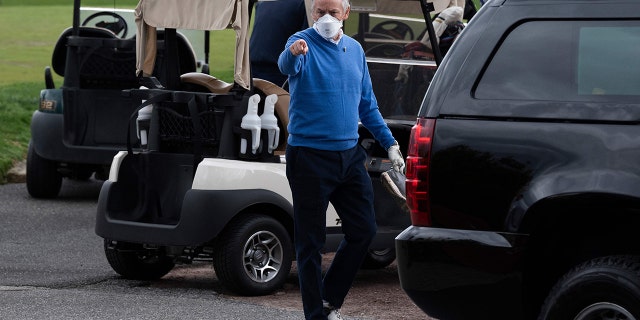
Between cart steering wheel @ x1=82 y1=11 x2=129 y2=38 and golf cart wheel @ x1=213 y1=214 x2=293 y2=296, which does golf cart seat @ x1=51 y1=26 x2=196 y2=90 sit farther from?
golf cart wheel @ x1=213 y1=214 x2=293 y2=296

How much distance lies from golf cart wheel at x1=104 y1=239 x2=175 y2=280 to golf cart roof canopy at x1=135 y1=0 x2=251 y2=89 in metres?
1.14

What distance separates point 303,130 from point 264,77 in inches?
108

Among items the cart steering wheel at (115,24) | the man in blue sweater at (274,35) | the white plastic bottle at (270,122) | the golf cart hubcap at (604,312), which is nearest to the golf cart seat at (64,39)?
the cart steering wheel at (115,24)

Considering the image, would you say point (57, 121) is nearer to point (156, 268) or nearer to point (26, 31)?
point (156, 268)

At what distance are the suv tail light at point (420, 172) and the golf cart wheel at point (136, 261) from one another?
3576 millimetres

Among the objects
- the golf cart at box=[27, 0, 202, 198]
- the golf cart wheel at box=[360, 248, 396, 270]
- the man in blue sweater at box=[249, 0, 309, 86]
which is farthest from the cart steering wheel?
the golf cart wheel at box=[360, 248, 396, 270]

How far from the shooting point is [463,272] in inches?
223

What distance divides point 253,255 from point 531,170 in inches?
136

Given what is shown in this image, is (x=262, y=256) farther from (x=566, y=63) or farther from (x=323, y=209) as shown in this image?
(x=566, y=63)

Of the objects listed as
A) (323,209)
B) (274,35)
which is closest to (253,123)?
(274,35)

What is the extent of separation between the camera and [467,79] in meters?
5.80

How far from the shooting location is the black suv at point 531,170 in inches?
213

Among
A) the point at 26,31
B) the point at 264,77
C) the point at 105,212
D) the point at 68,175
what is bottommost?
the point at 26,31

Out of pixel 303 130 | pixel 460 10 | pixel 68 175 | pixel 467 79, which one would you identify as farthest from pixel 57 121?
pixel 467 79
